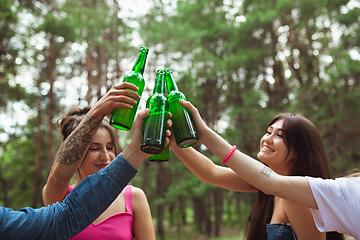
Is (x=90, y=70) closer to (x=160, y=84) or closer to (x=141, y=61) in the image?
(x=141, y=61)

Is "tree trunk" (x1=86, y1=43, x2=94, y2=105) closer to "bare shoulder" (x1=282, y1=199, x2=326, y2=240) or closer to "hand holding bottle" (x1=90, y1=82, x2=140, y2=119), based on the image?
"hand holding bottle" (x1=90, y1=82, x2=140, y2=119)

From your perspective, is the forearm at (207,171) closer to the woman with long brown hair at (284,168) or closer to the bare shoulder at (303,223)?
the woman with long brown hair at (284,168)

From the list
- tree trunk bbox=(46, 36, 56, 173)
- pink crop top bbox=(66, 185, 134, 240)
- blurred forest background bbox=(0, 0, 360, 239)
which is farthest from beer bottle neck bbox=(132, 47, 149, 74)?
tree trunk bbox=(46, 36, 56, 173)

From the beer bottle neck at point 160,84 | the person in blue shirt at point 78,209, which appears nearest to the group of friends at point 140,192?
the person in blue shirt at point 78,209

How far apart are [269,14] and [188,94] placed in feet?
14.1

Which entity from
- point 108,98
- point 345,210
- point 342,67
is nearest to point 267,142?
point 345,210

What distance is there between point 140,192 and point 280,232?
37.2 inches

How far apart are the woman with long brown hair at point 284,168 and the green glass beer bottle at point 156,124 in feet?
1.33

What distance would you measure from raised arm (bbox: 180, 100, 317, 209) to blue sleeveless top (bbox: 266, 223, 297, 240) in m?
0.42

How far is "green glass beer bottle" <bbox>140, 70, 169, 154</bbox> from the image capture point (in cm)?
107

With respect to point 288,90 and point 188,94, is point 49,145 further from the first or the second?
point 288,90

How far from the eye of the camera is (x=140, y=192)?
1.62 m

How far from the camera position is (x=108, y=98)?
3.85 feet

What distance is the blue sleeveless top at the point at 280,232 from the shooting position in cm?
157
